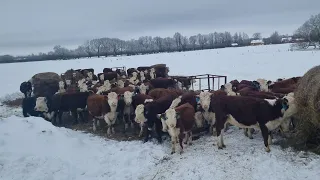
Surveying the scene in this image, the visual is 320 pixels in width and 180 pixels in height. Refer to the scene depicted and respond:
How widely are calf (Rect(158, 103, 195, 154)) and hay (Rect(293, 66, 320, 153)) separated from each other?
9.01 ft

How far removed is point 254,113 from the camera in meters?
7.58

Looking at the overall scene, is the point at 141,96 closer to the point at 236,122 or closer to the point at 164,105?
the point at 164,105

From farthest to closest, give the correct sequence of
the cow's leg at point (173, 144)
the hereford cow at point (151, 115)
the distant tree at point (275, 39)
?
1. the distant tree at point (275, 39)
2. the hereford cow at point (151, 115)
3. the cow's leg at point (173, 144)

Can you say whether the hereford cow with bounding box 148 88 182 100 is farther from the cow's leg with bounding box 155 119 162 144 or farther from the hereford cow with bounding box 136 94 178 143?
Result: the cow's leg with bounding box 155 119 162 144

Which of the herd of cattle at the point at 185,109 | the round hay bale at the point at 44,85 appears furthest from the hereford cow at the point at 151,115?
the round hay bale at the point at 44,85

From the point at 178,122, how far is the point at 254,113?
76.9 inches

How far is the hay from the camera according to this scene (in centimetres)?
684

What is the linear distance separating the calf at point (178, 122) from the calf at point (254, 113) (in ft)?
3.04

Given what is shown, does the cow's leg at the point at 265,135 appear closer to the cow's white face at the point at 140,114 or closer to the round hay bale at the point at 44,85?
the cow's white face at the point at 140,114

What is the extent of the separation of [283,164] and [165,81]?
9.91m

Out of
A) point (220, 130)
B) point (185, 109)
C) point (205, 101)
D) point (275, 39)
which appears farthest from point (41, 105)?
point (275, 39)

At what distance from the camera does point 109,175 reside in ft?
23.7

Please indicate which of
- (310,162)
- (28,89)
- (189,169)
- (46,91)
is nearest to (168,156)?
(189,169)

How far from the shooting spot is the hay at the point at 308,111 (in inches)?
269
